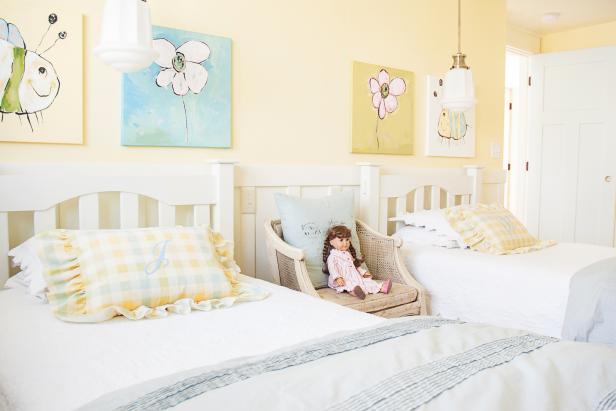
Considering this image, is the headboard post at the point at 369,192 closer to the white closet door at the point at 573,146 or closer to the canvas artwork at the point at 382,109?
the canvas artwork at the point at 382,109

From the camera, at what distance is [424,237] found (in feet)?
9.24

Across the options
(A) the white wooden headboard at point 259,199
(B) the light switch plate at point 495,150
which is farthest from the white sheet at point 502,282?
(B) the light switch plate at point 495,150

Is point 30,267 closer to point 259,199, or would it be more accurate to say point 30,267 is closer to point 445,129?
point 259,199

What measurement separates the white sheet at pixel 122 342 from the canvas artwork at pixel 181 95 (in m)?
0.78

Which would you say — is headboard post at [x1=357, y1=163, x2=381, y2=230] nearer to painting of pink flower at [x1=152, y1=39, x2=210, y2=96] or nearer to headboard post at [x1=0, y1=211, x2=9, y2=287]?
painting of pink flower at [x1=152, y1=39, x2=210, y2=96]

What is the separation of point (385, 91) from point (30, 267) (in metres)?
2.04

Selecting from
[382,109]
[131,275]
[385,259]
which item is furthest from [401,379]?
[382,109]

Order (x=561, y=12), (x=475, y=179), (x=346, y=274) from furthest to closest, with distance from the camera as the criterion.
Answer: (x=561, y=12) → (x=475, y=179) → (x=346, y=274)

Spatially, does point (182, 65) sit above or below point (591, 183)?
above

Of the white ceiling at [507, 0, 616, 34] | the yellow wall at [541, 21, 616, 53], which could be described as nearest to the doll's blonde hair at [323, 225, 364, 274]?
the white ceiling at [507, 0, 616, 34]

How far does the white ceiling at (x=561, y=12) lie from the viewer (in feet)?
12.9

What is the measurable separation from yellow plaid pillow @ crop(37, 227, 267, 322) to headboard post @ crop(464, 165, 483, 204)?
2.16 metres

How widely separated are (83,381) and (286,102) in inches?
69.5

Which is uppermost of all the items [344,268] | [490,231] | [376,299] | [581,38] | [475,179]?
[581,38]
